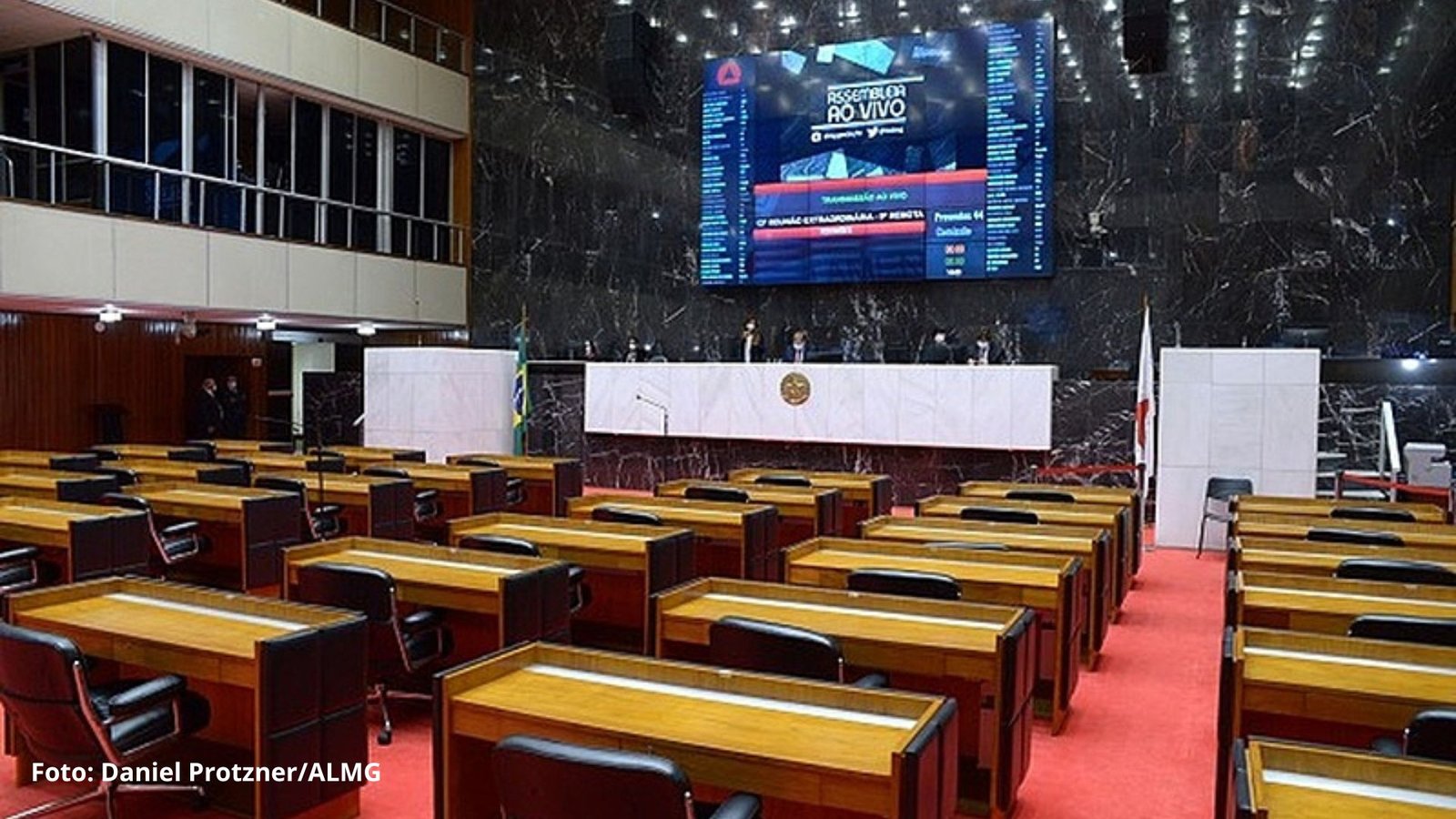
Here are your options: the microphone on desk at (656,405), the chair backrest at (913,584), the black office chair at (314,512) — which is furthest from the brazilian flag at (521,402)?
the chair backrest at (913,584)

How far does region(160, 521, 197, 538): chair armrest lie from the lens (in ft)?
21.8

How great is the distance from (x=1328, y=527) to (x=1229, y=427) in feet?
12.0

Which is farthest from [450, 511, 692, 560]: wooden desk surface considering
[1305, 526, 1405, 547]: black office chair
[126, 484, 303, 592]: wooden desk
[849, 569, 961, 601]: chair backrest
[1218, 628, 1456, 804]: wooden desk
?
[1305, 526, 1405, 547]: black office chair

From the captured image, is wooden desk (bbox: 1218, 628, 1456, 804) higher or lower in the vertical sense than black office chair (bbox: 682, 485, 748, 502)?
lower

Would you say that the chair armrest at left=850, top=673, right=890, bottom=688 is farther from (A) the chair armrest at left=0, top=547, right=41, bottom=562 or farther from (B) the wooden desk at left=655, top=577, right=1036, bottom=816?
(A) the chair armrest at left=0, top=547, right=41, bottom=562

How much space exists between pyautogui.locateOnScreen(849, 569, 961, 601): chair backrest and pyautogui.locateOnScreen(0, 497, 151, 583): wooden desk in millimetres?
4003

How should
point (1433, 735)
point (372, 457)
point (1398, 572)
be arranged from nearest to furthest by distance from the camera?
point (1433, 735)
point (1398, 572)
point (372, 457)

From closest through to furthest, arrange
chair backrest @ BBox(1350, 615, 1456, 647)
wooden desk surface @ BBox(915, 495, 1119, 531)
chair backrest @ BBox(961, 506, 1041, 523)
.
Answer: chair backrest @ BBox(1350, 615, 1456, 647)
chair backrest @ BBox(961, 506, 1041, 523)
wooden desk surface @ BBox(915, 495, 1119, 531)

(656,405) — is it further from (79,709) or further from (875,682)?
(79,709)

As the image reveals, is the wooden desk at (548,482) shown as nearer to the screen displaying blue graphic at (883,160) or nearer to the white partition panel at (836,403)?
the white partition panel at (836,403)

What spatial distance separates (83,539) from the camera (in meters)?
5.63

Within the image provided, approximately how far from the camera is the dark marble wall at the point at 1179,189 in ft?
37.2

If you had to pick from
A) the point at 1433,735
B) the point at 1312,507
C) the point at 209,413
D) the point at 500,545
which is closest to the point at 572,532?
the point at 500,545

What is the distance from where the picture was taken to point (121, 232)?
36.2 feet
